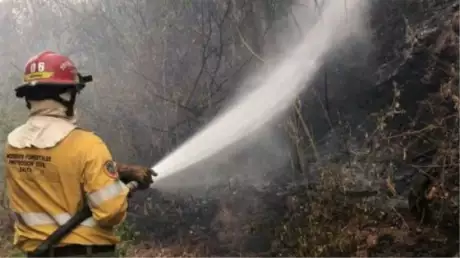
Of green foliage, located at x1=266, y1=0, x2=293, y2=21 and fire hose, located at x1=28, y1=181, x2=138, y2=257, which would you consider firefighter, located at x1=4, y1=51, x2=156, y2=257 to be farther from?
green foliage, located at x1=266, y1=0, x2=293, y2=21

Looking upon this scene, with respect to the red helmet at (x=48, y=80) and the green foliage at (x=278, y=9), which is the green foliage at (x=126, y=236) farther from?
the red helmet at (x=48, y=80)

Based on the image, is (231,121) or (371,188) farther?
(231,121)

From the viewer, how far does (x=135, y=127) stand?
351 inches

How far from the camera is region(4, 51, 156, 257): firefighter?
2768 mm

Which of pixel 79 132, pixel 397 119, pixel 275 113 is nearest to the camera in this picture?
pixel 79 132

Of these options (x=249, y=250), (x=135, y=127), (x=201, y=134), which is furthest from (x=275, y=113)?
(x=135, y=127)

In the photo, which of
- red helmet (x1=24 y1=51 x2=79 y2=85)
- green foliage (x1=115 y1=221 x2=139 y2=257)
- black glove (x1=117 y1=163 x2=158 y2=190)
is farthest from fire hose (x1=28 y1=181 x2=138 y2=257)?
green foliage (x1=115 y1=221 x2=139 y2=257)

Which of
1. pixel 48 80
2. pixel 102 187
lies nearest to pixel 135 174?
pixel 102 187

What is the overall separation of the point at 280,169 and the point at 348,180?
169 centimetres

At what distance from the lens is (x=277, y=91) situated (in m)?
7.06

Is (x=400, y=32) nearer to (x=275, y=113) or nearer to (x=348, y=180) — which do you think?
(x=275, y=113)

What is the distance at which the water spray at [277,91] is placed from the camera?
23.1ft

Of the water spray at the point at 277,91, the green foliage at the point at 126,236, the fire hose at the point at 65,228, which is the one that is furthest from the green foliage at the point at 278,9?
the fire hose at the point at 65,228

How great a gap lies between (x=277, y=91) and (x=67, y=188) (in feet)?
15.1
